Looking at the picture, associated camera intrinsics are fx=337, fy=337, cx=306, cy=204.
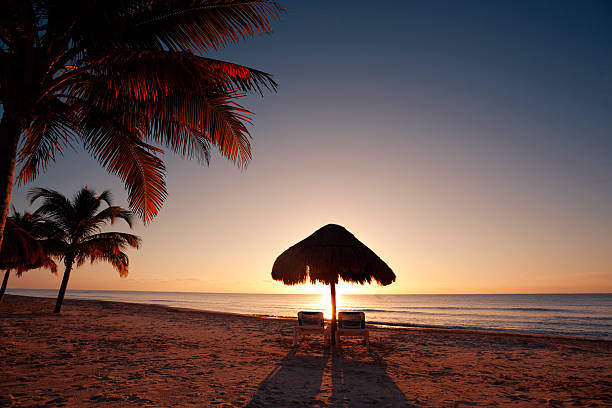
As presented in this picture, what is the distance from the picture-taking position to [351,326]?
755cm

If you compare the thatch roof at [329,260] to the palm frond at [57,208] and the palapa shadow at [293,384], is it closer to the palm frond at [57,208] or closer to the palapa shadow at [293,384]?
the palapa shadow at [293,384]

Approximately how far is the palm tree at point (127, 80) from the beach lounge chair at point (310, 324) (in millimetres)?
4607

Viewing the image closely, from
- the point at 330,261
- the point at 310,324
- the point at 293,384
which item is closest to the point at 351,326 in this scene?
the point at 310,324

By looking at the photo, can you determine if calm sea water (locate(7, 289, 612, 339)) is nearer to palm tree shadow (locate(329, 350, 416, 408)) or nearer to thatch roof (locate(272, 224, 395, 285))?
thatch roof (locate(272, 224, 395, 285))

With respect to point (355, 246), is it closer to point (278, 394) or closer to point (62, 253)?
point (278, 394)

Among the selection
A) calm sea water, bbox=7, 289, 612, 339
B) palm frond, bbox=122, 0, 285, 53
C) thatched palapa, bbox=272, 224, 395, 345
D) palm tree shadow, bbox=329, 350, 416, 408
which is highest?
palm frond, bbox=122, 0, 285, 53

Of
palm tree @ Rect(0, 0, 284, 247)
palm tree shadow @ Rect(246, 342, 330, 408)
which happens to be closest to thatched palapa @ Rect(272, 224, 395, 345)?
palm tree shadow @ Rect(246, 342, 330, 408)

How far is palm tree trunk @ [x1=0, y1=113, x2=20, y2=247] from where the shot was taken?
3.02 meters

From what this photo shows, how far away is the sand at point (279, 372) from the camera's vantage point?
385 centimetres

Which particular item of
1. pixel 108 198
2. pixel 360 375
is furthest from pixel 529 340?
pixel 108 198

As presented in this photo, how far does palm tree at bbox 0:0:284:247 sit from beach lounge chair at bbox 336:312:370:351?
484 centimetres

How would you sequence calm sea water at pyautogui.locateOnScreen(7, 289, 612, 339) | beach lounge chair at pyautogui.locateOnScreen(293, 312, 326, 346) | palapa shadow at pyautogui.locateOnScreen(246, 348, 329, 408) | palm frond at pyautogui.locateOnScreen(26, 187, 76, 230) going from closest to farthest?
palapa shadow at pyautogui.locateOnScreen(246, 348, 329, 408) → beach lounge chair at pyautogui.locateOnScreen(293, 312, 326, 346) → palm frond at pyautogui.locateOnScreen(26, 187, 76, 230) → calm sea water at pyautogui.locateOnScreen(7, 289, 612, 339)

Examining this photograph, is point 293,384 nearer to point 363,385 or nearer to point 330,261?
point 363,385

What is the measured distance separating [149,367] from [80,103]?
3.83 metres
